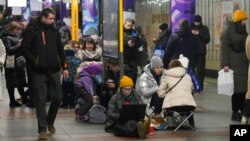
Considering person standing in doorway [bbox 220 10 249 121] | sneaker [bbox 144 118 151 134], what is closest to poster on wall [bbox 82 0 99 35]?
person standing in doorway [bbox 220 10 249 121]

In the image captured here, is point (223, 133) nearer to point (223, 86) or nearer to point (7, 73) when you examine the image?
point (223, 86)

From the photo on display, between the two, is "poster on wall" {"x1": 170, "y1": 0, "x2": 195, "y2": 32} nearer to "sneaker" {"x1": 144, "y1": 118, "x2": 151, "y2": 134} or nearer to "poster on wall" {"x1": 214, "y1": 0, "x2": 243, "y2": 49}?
"poster on wall" {"x1": 214, "y1": 0, "x2": 243, "y2": 49}

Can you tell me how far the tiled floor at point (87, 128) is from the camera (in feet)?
28.9

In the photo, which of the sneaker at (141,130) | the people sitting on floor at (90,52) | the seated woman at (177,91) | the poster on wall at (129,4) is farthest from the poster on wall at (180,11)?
the sneaker at (141,130)

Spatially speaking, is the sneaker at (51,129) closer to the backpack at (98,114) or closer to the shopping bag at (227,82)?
the backpack at (98,114)

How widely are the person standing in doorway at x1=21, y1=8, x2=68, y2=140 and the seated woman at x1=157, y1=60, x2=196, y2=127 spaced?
1.77m

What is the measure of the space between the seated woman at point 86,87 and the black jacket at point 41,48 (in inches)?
68.0

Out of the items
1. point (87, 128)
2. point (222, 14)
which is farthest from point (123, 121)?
point (222, 14)

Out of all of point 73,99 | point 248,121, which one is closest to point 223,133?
point 248,121

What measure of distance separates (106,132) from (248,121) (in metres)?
2.48

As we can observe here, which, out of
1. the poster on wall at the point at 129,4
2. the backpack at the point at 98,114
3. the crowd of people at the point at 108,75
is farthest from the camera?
the poster on wall at the point at 129,4

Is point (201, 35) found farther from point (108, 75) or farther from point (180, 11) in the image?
point (108, 75)

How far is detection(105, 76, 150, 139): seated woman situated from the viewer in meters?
8.73

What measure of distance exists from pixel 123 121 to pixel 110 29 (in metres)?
2.04
